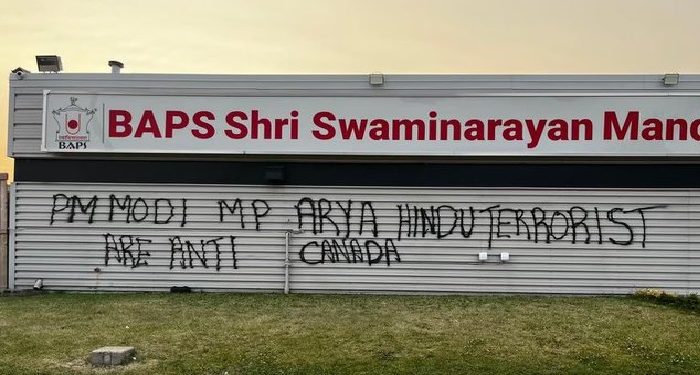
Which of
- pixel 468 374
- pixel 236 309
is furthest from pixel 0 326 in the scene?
pixel 468 374

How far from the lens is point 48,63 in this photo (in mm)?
11602

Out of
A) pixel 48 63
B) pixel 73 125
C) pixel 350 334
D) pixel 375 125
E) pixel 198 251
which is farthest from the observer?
pixel 48 63

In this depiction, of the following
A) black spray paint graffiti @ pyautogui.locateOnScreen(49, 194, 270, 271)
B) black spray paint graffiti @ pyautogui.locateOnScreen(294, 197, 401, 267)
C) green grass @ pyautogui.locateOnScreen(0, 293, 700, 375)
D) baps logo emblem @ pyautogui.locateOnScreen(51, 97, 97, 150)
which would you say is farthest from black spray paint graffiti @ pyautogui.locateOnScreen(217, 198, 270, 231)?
baps logo emblem @ pyautogui.locateOnScreen(51, 97, 97, 150)

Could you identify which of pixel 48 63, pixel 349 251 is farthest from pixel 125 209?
pixel 349 251

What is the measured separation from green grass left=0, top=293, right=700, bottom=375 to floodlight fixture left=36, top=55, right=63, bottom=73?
4.13 metres

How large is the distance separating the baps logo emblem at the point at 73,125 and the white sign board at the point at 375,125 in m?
0.02

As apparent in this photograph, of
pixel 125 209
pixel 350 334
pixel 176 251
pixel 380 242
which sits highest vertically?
pixel 125 209

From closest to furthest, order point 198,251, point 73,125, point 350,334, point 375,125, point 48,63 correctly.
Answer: point 350,334
point 375,125
point 73,125
point 198,251
point 48,63

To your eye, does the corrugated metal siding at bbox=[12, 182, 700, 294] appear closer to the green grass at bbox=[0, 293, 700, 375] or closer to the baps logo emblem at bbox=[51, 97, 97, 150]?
the green grass at bbox=[0, 293, 700, 375]

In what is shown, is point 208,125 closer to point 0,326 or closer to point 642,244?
point 0,326

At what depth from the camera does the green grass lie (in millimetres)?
6559

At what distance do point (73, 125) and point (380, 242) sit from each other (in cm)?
584

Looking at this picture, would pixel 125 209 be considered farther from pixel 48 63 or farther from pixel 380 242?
pixel 380 242

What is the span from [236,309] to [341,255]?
240 cm
